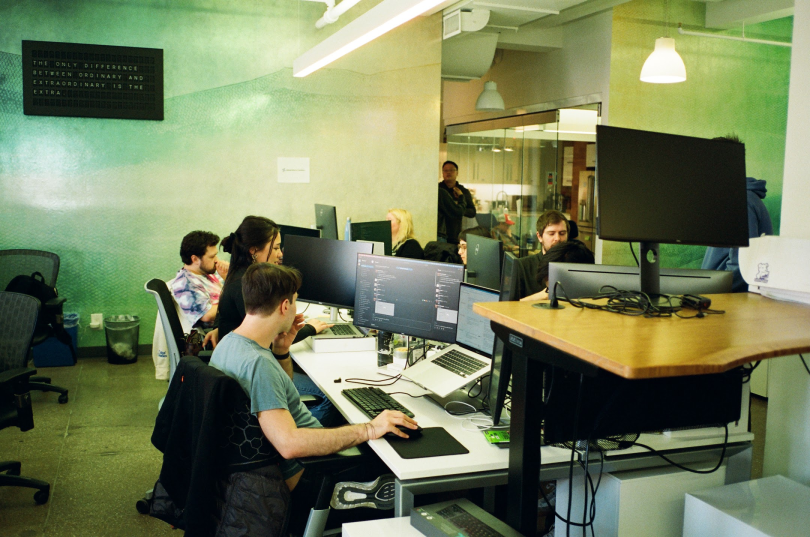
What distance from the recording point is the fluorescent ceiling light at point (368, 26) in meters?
3.22

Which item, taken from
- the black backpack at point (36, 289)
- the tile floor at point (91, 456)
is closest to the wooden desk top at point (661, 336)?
the tile floor at point (91, 456)

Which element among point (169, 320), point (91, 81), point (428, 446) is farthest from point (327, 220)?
point (428, 446)

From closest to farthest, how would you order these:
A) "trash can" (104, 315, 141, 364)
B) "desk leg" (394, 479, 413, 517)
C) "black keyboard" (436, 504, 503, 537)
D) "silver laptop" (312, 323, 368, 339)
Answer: "black keyboard" (436, 504, 503, 537), "desk leg" (394, 479, 413, 517), "silver laptop" (312, 323, 368, 339), "trash can" (104, 315, 141, 364)

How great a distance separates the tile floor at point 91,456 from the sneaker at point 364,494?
1.22 m

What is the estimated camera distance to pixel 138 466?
363 cm

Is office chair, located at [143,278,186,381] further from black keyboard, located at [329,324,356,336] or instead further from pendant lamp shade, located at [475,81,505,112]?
pendant lamp shade, located at [475,81,505,112]

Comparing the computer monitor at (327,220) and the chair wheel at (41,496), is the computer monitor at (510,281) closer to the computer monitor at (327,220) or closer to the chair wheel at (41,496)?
the chair wheel at (41,496)

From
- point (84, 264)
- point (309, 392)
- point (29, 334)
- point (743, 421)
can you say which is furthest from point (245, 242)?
point (84, 264)

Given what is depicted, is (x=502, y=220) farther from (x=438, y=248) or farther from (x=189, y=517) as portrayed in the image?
(x=189, y=517)

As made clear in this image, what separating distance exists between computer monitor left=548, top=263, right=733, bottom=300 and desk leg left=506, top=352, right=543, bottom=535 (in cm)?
62

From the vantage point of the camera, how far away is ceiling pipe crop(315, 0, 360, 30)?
5043 mm

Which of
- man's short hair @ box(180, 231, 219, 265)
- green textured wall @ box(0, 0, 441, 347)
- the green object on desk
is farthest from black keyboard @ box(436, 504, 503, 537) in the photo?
green textured wall @ box(0, 0, 441, 347)

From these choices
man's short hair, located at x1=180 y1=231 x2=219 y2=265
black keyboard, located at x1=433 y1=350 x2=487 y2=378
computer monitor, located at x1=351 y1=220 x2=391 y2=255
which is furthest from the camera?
computer monitor, located at x1=351 y1=220 x2=391 y2=255

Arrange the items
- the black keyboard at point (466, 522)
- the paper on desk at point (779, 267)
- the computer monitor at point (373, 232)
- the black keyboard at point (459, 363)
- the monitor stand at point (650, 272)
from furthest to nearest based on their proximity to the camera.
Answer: the computer monitor at point (373, 232), the black keyboard at point (459, 363), the paper on desk at point (779, 267), the monitor stand at point (650, 272), the black keyboard at point (466, 522)
